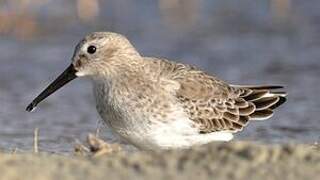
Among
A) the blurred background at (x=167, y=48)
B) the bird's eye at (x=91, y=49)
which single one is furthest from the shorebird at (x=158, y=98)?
the blurred background at (x=167, y=48)

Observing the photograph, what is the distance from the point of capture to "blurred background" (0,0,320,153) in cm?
998

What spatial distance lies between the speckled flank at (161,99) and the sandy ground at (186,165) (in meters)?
1.31

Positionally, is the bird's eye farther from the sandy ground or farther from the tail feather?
the sandy ground

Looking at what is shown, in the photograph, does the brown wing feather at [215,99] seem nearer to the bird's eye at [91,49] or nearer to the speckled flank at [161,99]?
the speckled flank at [161,99]

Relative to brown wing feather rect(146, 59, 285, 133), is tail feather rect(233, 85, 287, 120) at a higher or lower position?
higher

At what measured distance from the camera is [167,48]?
1280 cm

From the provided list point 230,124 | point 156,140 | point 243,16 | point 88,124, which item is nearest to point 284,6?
point 243,16

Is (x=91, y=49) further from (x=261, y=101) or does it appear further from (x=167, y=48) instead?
(x=167, y=48)

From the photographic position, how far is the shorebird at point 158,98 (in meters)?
7.19

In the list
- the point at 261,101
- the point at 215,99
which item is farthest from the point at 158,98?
the point at 261,101

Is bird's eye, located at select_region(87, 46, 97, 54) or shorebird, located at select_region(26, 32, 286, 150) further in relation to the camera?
bird's eye, located at select_region(87, 46, 97, 54)

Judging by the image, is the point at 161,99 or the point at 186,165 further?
the point at 161,99

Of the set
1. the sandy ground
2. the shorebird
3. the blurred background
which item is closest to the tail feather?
the shorebird

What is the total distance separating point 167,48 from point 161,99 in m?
5.49
